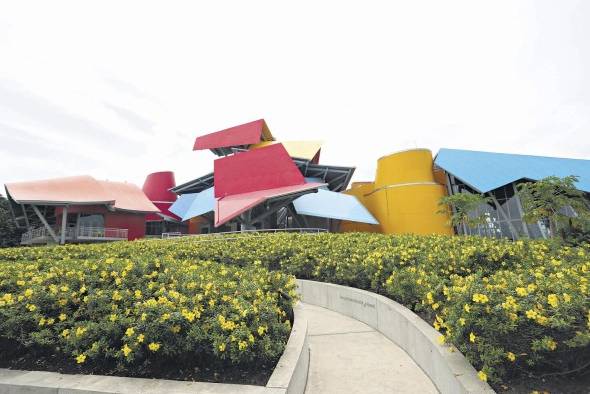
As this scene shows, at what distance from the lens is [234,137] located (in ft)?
124

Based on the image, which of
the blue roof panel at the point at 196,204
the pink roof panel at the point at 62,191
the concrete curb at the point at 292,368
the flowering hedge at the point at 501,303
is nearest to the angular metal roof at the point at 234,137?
the blue roof panel at the point at 196,204

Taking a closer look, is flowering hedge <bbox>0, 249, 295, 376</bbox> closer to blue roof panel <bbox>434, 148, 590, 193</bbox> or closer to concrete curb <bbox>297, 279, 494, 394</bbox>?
concrete curb <bbox>297, 279, 494, 394</bbox>

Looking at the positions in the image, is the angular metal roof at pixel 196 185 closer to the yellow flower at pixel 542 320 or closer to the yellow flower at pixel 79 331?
the yellow flower at pixel 79 331

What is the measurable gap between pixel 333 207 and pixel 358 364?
2600cm

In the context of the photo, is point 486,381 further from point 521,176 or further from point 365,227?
point 365,227

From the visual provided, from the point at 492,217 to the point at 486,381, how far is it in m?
24.5

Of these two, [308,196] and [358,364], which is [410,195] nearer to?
[308,196]

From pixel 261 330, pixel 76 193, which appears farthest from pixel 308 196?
pixel 261 330

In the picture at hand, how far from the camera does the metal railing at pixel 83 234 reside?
28.4 m

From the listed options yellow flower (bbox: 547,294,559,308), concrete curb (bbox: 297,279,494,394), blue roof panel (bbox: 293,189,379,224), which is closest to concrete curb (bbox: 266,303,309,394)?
concrete curb (bbox: 297,279,494,394)

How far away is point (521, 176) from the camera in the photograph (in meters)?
22.1

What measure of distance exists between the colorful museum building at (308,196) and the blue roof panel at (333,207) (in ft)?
0.29

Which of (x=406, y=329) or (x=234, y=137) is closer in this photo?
(x=406, y=329)

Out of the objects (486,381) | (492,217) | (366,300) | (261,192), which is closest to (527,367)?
(486,381)
